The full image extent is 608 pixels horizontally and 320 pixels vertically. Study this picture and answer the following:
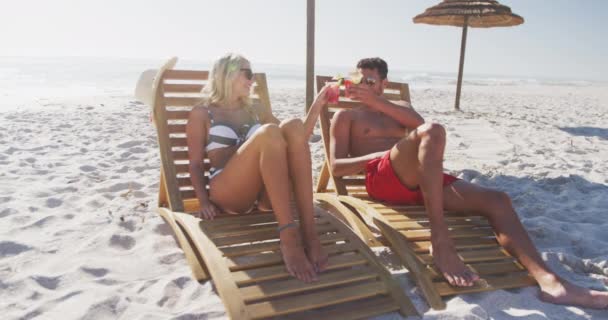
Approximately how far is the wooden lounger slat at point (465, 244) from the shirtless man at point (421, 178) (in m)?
0.06

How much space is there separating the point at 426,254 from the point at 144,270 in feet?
4.90

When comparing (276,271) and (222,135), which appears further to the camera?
(222,135)

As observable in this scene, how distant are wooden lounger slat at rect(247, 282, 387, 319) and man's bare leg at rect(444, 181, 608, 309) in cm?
80

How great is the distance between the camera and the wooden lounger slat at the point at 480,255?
2.39 meters

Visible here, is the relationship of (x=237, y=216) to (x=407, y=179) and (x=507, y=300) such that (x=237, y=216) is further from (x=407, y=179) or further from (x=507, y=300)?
(x=507, y=300)

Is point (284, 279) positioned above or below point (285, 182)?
below

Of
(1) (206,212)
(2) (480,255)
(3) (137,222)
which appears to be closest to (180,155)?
(3) (137,222)

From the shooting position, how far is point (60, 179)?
4.06 metres

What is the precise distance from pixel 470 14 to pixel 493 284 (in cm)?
765

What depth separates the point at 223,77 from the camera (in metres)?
2.76

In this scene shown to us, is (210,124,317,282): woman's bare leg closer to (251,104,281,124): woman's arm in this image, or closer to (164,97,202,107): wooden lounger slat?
(251,104,281,124): woman's arm

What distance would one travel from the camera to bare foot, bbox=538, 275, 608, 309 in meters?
2.13

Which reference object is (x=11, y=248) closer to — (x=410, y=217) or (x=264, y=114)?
(x=264, y=114)

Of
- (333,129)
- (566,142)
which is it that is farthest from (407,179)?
(566,142)
